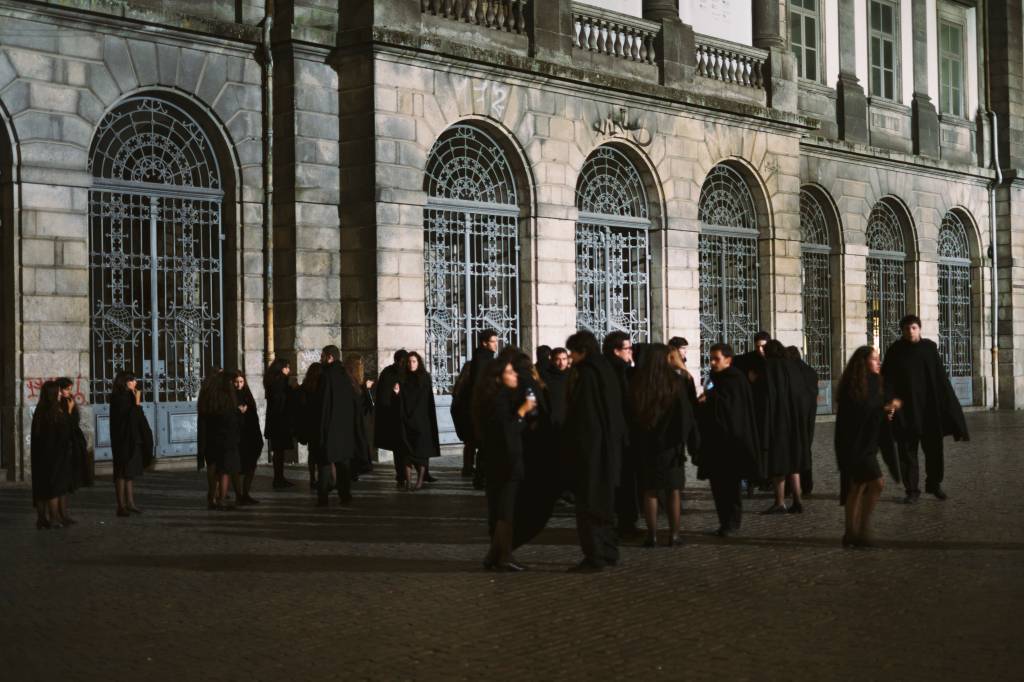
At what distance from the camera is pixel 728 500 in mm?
12102

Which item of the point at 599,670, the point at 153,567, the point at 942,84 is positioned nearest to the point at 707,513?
the point at 153,567

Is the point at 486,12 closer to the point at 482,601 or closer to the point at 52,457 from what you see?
the point at 52,457

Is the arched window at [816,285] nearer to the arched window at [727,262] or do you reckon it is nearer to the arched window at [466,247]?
the arched window at [727,262]

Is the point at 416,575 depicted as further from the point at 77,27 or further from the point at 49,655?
the point at 77,27

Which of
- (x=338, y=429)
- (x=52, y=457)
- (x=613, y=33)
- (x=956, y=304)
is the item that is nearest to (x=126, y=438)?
(x=52, y=457)

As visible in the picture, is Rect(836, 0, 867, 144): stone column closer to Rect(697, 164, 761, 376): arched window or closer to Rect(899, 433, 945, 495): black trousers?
Rect(697, 164, 761, 376): arched window

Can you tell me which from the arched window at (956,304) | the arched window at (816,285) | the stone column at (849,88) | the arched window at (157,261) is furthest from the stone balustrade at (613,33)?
the arched window at (956,304)

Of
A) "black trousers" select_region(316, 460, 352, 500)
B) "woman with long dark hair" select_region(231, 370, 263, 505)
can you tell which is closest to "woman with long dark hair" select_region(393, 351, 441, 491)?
"black trousers" select_region(316, 460, 352, 500)

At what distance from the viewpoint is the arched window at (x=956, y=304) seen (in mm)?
33719

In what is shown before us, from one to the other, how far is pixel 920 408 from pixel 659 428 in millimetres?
4736

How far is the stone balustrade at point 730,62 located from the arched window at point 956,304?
8.92 m

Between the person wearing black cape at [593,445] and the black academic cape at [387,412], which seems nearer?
the person wearing black cape at [593,445]

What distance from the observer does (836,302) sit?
3003cm

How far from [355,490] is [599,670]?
31.5ft
